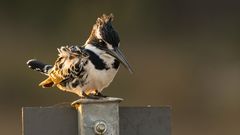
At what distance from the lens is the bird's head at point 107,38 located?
4.57m

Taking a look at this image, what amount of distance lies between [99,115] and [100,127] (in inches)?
1.4

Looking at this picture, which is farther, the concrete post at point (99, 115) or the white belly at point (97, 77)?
the white belly at point (97, 77)

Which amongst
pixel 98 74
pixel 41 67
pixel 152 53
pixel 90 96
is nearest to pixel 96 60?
pixel 98 74

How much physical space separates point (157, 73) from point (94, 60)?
634 centimetres

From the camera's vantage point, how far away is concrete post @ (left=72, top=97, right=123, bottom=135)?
3863 millimetres

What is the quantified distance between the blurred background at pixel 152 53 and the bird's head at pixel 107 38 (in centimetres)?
431

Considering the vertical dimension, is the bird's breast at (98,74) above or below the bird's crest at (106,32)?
below

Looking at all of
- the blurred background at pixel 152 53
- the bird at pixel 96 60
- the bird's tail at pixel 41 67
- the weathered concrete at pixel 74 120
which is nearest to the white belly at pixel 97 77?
the bird at pixel 96 60

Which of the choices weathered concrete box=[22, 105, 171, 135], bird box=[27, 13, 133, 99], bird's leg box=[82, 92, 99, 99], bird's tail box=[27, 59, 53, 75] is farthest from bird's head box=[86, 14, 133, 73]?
weathered concrete box=[22, 105, 171, 135]

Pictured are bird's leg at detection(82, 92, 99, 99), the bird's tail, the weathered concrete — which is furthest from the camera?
the bird's tail

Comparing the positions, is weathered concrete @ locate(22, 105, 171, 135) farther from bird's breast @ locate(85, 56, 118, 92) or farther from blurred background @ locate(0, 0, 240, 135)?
blurred background @ locate(0, 0, 240, 135)

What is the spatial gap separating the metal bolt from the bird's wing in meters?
0.77

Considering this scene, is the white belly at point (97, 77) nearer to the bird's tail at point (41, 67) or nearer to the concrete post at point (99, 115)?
the bird's tail at point (41, 67)

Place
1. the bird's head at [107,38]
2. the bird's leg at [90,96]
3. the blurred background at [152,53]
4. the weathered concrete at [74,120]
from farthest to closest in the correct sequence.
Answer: the blurred background at [152,53] < the bird's head at [107,38] < the bird's leg at [90,96] < the weathered concrete at [74,120]
